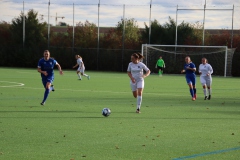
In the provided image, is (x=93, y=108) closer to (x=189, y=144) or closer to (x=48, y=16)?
(x=189, y=144)

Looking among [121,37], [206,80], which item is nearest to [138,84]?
[206,80]

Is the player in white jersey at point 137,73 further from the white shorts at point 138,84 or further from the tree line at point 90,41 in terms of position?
the tree line at point 90,41

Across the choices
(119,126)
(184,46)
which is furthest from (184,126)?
(184,46)

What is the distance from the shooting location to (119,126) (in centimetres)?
1446

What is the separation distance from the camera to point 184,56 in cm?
5650

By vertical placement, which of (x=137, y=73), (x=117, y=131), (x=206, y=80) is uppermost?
(x=137, y=73)

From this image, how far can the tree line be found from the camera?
61.7 meters

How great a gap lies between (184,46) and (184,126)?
4275 centimetres

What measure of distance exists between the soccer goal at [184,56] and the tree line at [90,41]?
240 cm

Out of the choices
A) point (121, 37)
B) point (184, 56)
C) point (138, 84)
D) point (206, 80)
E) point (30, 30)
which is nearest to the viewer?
point (138, 84)

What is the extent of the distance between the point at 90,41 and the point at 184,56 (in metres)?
13.7

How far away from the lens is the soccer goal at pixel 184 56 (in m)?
53.2

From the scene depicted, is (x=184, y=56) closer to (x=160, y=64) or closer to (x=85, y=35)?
(x=160, y=64)

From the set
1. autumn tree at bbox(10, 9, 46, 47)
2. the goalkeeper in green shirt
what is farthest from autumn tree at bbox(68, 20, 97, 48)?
the goalkeeper in green shirt
